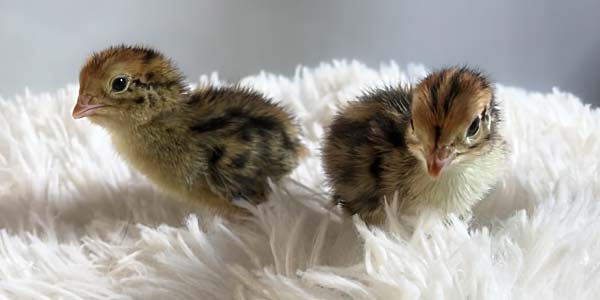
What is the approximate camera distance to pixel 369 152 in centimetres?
Answer: 89

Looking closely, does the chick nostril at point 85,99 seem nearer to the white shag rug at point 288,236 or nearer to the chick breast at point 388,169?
the white shag rug at point 288,236

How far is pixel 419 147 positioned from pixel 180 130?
0.37m

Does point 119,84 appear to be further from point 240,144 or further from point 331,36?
point 331,36

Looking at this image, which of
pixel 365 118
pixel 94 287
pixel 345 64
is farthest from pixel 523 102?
pixel 94 287

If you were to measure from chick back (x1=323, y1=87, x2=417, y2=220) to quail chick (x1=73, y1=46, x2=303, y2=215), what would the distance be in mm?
94

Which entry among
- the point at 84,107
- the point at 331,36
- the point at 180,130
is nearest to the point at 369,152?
the point at 180,130

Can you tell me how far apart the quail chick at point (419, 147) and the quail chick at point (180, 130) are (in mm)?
93

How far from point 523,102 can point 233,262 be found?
72 cm

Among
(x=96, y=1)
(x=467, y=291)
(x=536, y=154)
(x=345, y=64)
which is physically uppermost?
(x=96, y=1)

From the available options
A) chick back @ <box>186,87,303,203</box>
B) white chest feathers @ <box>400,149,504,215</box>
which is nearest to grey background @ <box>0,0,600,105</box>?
chick back @ <box>186,87,303,203</box>

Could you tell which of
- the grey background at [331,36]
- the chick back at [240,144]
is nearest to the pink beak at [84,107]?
the chick back at [240,144]

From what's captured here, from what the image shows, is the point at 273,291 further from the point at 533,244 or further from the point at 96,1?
the point at 96,1

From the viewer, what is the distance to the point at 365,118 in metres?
0.91

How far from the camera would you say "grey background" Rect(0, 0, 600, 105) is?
5.46ft
